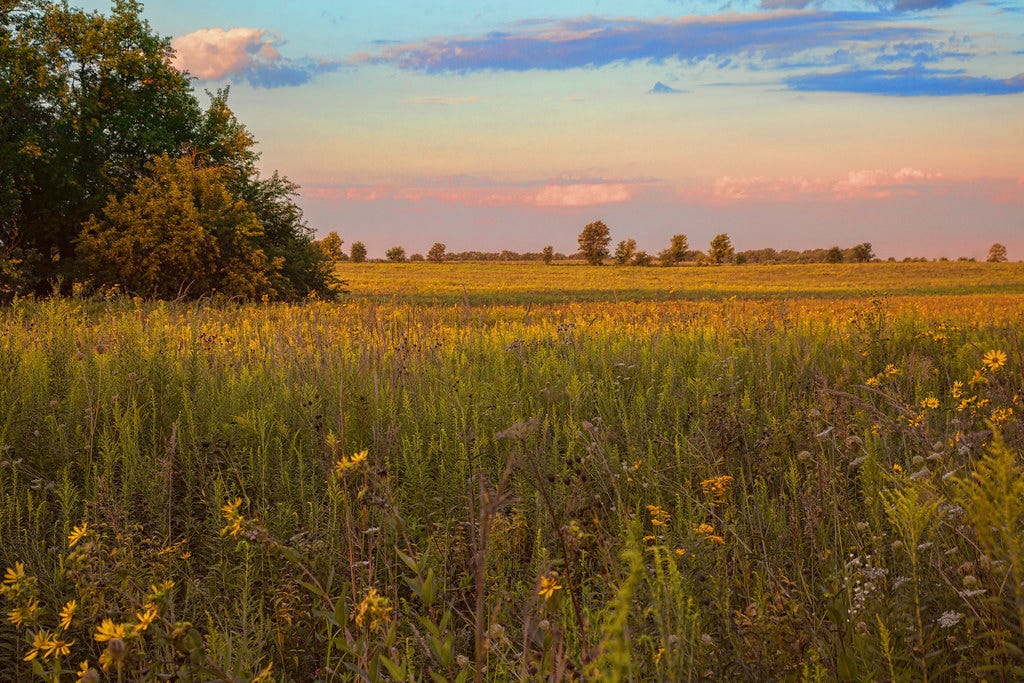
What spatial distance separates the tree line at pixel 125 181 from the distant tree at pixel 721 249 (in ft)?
287

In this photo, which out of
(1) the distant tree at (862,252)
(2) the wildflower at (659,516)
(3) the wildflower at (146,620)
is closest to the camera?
(3) the wildflower at (146,620)

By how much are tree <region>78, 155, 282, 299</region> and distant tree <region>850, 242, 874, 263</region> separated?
8509 cm

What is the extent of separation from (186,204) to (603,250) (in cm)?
10231

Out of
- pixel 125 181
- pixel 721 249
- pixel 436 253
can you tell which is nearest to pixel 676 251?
pixel 721 249

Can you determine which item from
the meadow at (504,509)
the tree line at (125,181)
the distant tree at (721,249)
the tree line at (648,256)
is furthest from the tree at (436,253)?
the meadow at (504,509)

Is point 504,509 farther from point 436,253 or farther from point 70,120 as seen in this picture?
point 436,253

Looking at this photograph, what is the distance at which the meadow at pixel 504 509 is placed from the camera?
185cm

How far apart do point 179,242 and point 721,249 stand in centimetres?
9612

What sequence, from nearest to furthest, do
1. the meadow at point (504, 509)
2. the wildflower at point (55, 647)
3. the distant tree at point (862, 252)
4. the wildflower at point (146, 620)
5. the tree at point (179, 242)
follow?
the wildflower at point (146, 620)
the wildflower at point (55, 647)
the meadow at point (504, 509)
the tree at point (179, 242)
the distant tree at point (862, 252)

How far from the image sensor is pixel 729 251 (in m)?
107

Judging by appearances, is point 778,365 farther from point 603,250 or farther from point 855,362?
point 603,250

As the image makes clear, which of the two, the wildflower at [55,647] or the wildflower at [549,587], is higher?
the wildflower at [549,587]

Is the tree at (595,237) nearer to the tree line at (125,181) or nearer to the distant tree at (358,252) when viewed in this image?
the distant tree at (358,252)

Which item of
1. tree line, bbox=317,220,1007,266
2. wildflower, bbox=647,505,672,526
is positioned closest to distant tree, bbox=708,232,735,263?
tree line, bbox=317,220,1007,266
